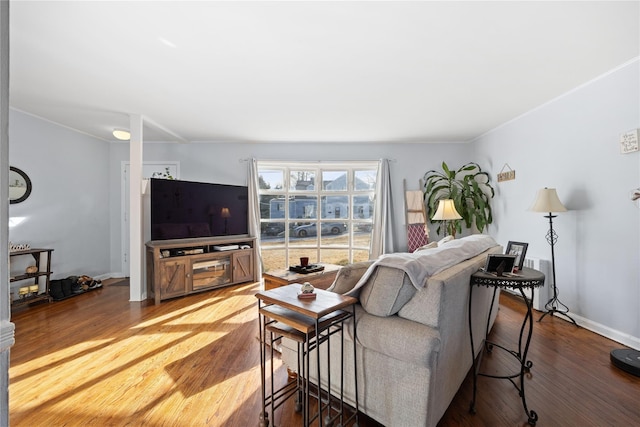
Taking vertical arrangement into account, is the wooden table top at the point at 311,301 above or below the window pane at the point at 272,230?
below

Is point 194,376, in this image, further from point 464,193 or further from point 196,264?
point 464,193

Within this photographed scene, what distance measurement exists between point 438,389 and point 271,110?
10.5ft

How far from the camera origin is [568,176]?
3.10 meters

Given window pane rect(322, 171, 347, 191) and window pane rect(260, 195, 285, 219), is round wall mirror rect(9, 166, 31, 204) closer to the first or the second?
window pane rect(260, 195, 285, 219)

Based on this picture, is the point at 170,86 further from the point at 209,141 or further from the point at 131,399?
the point at 131,399

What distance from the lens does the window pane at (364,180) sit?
536cm

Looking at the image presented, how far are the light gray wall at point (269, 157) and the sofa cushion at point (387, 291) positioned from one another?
3.80 metres

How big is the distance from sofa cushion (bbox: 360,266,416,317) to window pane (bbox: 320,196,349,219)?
383 cm

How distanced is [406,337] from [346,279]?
0.44 meters

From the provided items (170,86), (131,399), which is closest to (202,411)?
(131,399)

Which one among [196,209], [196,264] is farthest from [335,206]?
[196,264]

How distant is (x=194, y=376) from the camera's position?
2.07m

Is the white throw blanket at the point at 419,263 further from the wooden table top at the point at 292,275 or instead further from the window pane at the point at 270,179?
the window pane at the point at 270,179

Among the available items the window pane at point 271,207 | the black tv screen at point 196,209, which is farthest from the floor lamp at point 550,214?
the black tv screen at point 196,209
